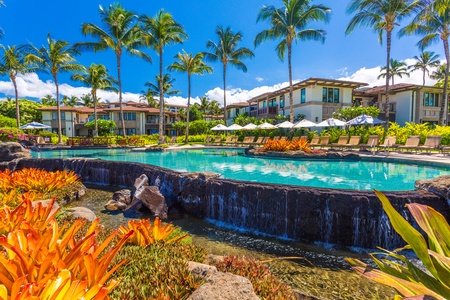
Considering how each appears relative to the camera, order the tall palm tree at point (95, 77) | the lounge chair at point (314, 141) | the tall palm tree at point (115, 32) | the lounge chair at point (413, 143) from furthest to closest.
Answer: the tall palm tree at point (95, 77), the tall palm tree at point (115, 32), the lounge chair at point (314, 141), the lounge chair at point (413, 143)

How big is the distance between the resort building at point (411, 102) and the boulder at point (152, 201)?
106 ft

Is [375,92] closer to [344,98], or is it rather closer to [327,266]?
[344,98]

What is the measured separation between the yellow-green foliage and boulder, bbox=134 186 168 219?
4324mm

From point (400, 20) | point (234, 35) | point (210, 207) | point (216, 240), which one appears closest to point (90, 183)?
point (210, 207)

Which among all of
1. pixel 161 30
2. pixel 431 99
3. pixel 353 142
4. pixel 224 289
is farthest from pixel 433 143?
pixel 431 99

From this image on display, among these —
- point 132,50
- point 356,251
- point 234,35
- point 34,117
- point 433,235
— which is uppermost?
point 234,35

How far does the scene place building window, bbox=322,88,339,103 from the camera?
103ft

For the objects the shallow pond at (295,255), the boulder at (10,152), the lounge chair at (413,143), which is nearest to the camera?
the shallow pond at (295,255)

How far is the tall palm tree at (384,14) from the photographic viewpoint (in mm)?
20842

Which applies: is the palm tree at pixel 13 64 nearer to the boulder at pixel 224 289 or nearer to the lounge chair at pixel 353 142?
the lounge chair at pixel 353 142

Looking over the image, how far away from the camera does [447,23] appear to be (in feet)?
75.8

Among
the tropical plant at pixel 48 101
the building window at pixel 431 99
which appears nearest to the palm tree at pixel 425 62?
the building window at pixel 431 99

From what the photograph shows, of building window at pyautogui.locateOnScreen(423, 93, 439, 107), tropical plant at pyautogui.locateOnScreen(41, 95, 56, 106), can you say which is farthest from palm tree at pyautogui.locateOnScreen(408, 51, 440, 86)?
tropical plant at pyautogui.locateOnScreen(41, 95, 56, 106)

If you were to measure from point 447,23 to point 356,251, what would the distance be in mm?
28951
